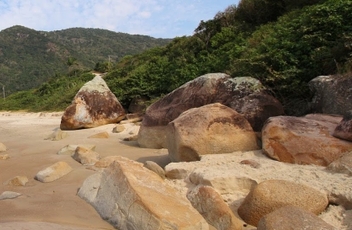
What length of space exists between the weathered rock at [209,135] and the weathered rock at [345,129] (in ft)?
3.60

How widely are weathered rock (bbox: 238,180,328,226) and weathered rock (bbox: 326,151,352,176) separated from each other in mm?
619

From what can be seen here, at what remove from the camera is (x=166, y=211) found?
2.91m

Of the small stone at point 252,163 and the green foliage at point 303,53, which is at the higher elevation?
the green foliage at point 303,53

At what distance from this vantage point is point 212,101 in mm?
6832

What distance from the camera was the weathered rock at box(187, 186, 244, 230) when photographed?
121 inches

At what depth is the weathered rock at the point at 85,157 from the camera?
5.64 meters

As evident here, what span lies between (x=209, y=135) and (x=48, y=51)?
76.7 metres

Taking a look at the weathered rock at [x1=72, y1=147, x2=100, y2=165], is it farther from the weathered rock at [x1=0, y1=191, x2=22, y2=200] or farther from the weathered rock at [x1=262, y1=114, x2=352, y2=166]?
the weathered rock at [x1=262, y1=114, x2=352, y2=166]

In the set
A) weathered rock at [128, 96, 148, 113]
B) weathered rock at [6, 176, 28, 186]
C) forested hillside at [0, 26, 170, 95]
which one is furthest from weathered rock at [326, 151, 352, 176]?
forested hillside at [0, 26, 170, 95]

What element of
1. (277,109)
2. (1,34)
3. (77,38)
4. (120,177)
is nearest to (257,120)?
(277,109)

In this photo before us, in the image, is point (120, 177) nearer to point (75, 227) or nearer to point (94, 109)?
point (75, 227)

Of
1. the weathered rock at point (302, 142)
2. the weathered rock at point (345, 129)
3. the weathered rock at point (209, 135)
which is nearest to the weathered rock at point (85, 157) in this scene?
the weathered rock at point (209, 135)

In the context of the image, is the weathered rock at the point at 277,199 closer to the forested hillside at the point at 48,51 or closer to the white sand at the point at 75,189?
the white sand at the point at 75,189

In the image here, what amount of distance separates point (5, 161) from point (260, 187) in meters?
4.79
